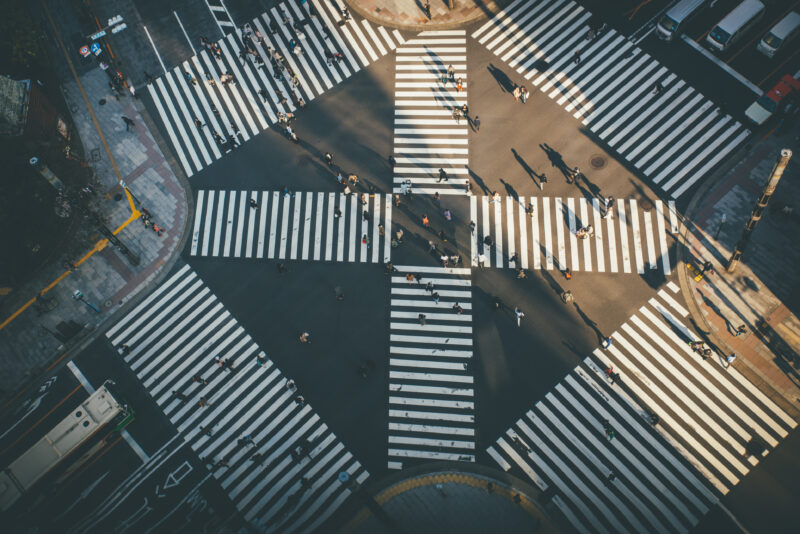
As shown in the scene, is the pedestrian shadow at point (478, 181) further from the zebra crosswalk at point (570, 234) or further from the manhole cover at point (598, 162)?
the manhole cover at point (598, 162)

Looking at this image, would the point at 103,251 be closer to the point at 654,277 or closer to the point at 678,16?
the point at 654,277

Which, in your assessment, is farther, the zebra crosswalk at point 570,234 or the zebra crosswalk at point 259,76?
the zebra crosswalk at point 259,76

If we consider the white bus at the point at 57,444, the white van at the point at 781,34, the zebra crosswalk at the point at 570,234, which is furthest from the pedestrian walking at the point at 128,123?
the white van at the point at 781,34

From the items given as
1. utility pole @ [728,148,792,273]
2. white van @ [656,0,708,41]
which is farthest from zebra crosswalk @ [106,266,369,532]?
white van @ [656,0,708,41]

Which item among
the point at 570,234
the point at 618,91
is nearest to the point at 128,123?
the point at 570,234

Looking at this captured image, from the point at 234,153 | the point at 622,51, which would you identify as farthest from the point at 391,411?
the point at 622,51

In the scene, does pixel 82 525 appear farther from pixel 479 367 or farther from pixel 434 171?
pixel 434 171

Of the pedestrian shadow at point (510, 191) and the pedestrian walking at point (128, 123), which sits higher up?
the pedestrian walking at point (128, 123)
